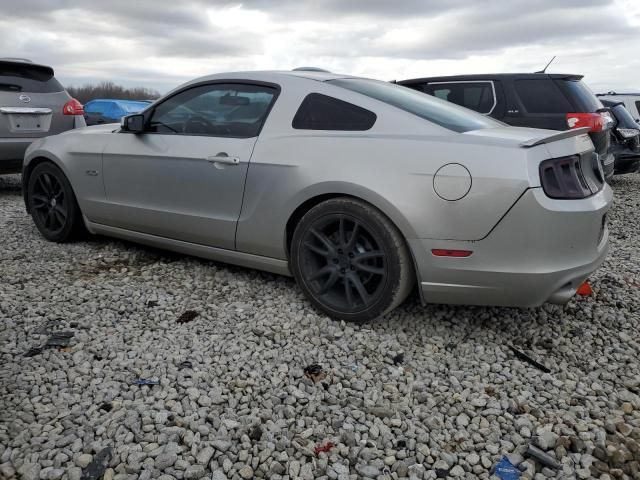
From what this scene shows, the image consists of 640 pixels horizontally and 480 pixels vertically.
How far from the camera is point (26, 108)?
652cm

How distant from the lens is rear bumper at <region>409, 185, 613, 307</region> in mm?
2740

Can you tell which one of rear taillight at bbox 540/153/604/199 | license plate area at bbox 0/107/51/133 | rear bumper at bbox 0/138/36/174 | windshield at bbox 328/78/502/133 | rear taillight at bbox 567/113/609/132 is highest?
windshield at bbox 328/78/502/133

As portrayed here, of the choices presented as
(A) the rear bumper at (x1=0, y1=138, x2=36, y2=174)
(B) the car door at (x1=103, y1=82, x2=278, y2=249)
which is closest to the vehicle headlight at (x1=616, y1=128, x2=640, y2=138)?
(B) the car door at (x1=103, y1=82, x2=278, y2=249)

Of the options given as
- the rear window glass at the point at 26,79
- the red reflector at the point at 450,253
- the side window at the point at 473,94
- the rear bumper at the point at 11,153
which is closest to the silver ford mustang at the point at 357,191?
the red reflector at the point at 450,253

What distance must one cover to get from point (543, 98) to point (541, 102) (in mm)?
56

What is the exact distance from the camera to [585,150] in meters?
3.08

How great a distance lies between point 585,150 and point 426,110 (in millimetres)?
921

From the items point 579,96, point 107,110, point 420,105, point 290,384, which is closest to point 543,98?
point 579,96

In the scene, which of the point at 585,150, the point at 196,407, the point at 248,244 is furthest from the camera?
the point at 248,244

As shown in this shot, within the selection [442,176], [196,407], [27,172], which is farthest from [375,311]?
[27,172]

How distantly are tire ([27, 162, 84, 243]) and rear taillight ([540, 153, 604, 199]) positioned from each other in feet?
12.2

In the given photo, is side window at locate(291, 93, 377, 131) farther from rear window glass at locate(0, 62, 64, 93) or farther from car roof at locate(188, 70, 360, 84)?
rear window glass at locate(0, 62, 64, 93)

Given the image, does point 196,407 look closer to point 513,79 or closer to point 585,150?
point 585,150

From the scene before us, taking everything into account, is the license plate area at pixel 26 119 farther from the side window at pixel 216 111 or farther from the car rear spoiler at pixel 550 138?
the car rear spoiler at pixel 550 138
